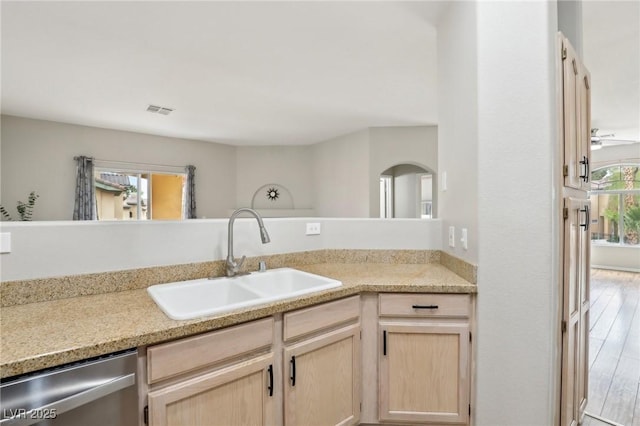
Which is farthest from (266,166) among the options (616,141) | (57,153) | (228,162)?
(616,141)

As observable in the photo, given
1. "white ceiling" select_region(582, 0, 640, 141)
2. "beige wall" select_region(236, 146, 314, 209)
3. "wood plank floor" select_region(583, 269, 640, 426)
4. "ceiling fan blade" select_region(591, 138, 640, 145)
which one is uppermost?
"white ceiling" select_region(582, 0, 640, 141)

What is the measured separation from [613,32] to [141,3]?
357 cm

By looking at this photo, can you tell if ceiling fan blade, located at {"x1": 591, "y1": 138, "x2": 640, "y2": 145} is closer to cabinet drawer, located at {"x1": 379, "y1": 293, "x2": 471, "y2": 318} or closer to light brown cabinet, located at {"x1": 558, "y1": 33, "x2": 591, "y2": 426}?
light brown cabinet, located at {"x1": 558, "y1": 33, "x2": 591, "y2": 426}

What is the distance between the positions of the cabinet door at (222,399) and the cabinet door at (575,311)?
1382 millimetres

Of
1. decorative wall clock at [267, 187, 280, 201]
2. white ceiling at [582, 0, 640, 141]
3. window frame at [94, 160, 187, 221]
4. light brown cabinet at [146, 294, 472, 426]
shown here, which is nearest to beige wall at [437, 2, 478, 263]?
light brown cabinet at [146, 294, 472, 426]

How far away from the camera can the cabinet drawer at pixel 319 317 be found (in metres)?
1.40

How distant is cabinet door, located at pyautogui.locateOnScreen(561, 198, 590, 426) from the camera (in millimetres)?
1502

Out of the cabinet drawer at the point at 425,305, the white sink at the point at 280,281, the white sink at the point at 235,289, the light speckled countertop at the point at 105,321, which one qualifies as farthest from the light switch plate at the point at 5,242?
the cabinet drawer at the point at 425,305

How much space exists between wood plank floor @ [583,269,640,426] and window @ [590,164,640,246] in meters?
2.83

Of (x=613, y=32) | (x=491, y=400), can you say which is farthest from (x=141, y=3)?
(x=613, y=32)

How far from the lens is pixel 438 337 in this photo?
5.32ft

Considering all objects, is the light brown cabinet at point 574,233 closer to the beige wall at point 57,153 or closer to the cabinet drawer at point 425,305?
the cabinet drawer at point 425,305

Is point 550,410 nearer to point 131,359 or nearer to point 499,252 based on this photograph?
point 499,252

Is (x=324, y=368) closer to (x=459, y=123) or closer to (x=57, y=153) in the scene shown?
(x=459, y=123)
